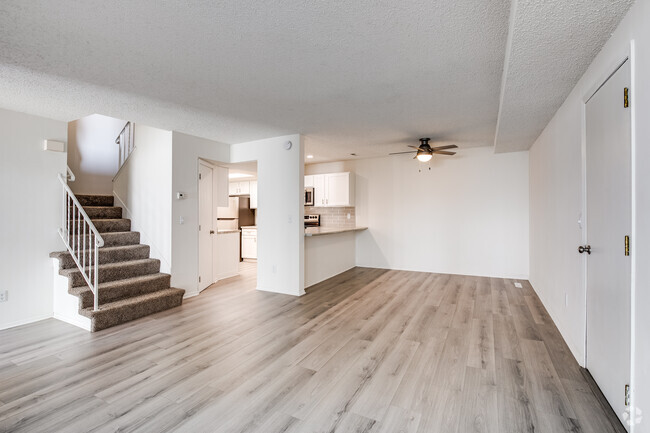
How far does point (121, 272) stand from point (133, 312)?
28.9 inches

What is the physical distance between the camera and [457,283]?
17.5ft

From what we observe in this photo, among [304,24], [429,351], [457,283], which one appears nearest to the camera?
[304,24]

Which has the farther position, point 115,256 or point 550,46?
point 115,256

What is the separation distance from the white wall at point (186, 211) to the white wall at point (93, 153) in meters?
2.22

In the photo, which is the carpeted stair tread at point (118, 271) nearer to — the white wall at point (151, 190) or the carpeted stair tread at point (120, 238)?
the white wall at point (151, 190)

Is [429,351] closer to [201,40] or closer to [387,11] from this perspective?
[387,11]

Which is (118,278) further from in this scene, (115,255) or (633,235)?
(633,235)

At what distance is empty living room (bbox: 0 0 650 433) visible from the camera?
5.91ft

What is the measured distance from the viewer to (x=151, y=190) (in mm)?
4656

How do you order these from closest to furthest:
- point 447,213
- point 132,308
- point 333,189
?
point 132,308
point 447,213
point 333,189

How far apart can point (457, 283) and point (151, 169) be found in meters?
5.56

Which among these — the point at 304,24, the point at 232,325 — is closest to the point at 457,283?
the point at 232,325

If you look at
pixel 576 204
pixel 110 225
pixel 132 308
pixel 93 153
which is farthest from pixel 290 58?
pixel 93 153

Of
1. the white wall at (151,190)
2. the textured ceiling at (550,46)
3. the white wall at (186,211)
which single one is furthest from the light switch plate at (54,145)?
the textured ceiling at (550,46)
